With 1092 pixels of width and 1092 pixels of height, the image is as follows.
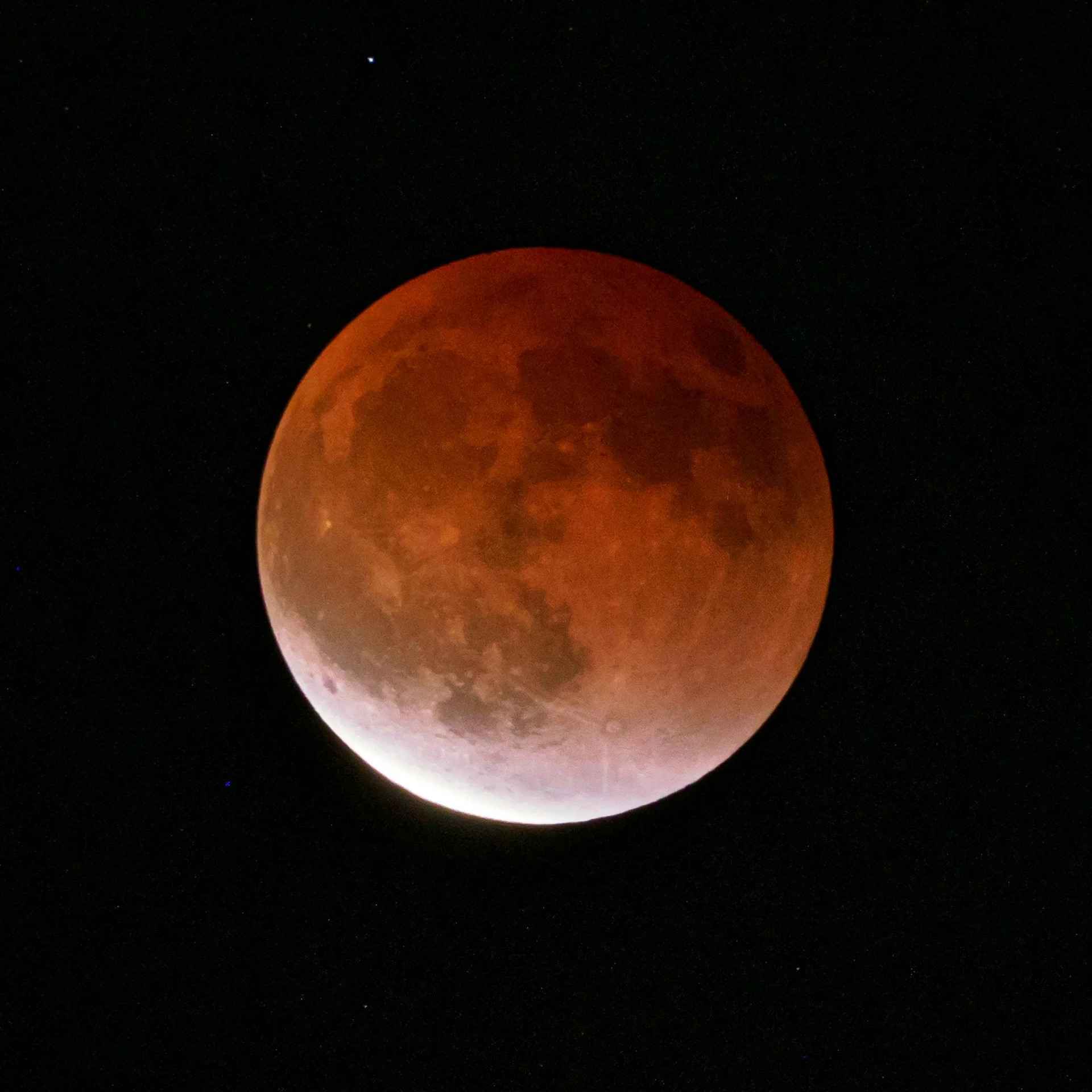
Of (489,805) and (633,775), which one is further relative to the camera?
(489,805)

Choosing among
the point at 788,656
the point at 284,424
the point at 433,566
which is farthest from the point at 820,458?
the point at 284,424

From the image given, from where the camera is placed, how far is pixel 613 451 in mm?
2904

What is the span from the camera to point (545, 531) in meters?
2.86

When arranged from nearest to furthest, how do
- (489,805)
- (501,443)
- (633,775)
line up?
(501,443) < (633,775) < (489,805)

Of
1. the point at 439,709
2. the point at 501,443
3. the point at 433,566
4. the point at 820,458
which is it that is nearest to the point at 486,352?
the point at 501,443

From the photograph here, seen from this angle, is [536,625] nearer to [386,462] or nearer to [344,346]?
[386,462]

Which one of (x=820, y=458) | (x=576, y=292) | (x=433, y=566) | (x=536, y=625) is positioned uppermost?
(x=576, y=292)

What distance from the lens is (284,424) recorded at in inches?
143

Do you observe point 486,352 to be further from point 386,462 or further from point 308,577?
point 308,577

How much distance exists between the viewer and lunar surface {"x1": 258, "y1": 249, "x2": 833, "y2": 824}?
290cm

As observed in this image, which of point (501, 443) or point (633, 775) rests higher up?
point (501, 443)

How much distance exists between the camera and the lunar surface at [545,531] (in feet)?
9.50

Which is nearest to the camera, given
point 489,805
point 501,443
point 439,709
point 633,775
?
point 501,443

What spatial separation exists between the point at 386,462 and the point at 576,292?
0.96 m
